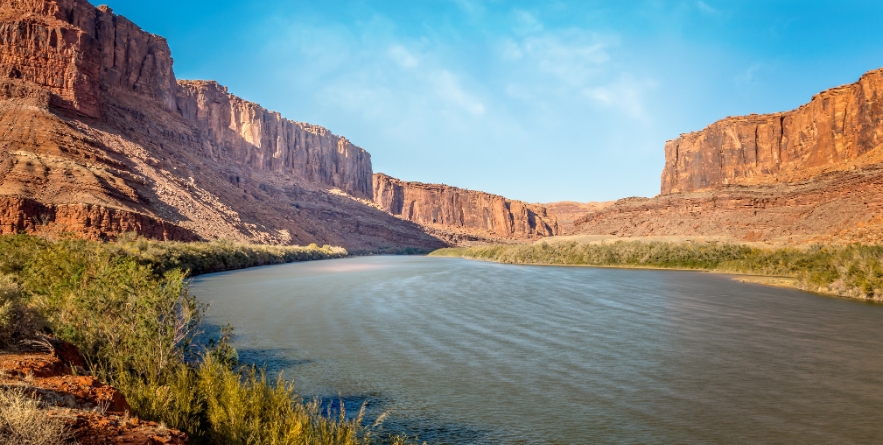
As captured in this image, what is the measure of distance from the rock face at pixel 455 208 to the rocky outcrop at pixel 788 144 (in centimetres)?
6647

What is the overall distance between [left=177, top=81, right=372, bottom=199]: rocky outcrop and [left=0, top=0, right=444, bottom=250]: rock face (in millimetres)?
712

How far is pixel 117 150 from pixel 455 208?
124088 millimetres

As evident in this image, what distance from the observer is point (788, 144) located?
84.1m

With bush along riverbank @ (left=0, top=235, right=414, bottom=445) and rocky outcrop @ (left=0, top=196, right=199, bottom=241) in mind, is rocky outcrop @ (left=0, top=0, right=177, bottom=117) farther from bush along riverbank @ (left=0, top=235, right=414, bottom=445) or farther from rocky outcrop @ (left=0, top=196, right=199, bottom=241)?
bush along riverbank @ (left=0, top=235, right=414, bottom=445)

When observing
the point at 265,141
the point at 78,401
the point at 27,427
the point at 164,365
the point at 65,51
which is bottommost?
the point at 164,365

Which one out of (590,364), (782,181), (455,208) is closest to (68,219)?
(590,364)

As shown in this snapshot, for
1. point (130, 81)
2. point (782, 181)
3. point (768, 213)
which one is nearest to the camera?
point (768, 213)

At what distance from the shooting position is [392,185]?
166 m

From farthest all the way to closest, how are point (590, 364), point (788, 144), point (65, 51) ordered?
point (788, 144)
point (65, 51)
point (590, 364)

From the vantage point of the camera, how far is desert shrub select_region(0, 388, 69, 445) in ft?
10.6

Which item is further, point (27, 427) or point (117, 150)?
point (117, 150)

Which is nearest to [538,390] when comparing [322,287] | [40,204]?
[322,287]

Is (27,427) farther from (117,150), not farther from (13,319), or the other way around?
(117,150)

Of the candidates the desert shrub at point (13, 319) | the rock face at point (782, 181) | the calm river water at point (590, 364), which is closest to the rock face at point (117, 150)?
the calm river water at point (590, 364)
